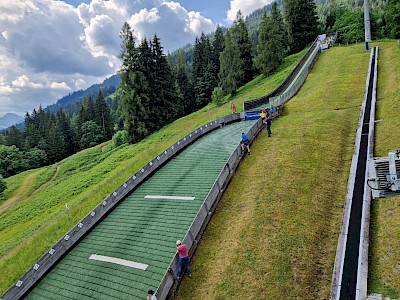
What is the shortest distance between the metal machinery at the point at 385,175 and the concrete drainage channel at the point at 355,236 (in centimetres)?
311

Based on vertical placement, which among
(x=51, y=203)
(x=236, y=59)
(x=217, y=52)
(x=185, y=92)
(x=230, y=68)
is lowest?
(x=51, y=203)

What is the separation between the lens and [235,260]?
42.0 ft

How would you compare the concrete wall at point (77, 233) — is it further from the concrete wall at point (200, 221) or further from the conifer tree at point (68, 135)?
the conifer tree at point (68, 135)

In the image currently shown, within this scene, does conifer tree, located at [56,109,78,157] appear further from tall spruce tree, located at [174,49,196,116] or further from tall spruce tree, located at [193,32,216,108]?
tall spruce tree, located at [193,32,216,108]

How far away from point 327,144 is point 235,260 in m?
11.7

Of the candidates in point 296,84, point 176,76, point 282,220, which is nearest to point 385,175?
point 282,220

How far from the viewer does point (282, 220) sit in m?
14.3

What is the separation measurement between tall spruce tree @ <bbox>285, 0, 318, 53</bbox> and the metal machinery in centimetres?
7192

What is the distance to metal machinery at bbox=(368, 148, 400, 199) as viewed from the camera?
9.12 meters

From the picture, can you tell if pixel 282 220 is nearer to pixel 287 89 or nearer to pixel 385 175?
pixel 385 175

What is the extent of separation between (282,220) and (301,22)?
70356 millimetres

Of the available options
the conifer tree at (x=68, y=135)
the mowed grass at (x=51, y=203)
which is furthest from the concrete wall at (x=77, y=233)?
the conifer tree at (x=68, y=135)

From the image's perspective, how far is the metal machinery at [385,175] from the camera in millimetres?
9125

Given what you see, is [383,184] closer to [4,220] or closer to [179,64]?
[4,220]
